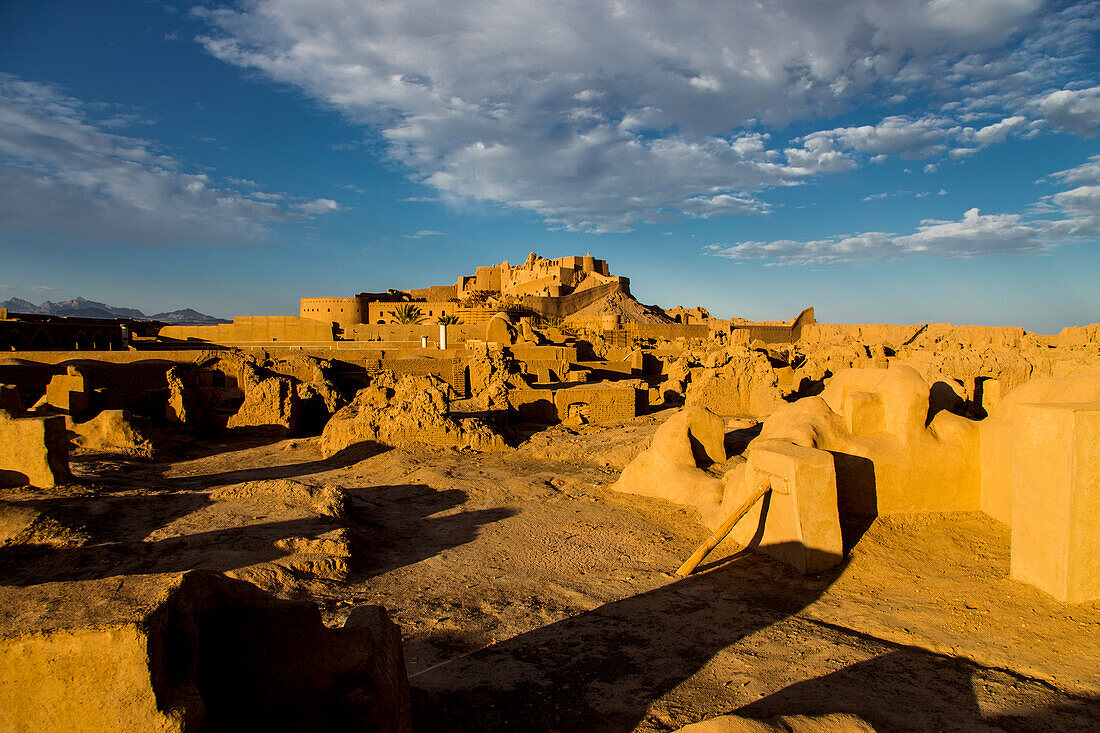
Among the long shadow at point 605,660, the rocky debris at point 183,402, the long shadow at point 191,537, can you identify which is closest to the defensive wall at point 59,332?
the rocky debris at point 183,402

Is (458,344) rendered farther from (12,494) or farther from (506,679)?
(506,679)

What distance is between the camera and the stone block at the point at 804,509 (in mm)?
5262

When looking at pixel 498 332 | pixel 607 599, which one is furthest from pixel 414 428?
pixel 498 332

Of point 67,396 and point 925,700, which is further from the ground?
point 67,396

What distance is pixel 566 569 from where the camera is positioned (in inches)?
223

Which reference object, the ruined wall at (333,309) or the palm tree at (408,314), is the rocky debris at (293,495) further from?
the ruined wall at (333,309)

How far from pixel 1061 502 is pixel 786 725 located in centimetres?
334

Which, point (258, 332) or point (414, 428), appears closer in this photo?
point (414, 428)

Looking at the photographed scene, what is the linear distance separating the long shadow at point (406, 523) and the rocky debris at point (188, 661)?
287cm

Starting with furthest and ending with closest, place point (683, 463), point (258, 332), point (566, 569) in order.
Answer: point (258, 332) → point (683, 463) → point (566, 569)

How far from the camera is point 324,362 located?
15.3 meters

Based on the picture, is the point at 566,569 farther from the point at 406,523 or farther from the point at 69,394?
the point at 69,394

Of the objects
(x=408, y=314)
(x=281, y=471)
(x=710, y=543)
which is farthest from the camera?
(x=408, y=314)

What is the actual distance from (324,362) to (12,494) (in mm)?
8887
